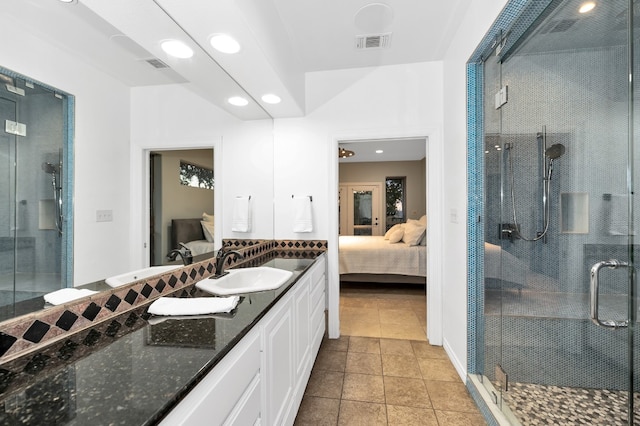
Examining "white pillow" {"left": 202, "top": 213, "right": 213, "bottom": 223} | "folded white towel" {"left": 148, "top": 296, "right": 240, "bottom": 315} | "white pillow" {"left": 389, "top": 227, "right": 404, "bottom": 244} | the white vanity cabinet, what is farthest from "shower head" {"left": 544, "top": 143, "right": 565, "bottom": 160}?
"white pillow" {"left": 389, "top": 227, "right": 404, "bottom": 244}

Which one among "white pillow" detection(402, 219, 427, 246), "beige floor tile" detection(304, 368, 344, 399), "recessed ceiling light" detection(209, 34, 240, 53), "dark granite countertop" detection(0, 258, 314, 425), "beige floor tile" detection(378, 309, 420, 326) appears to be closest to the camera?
"dark granite countertop" detection(0, 258, 314, 425)

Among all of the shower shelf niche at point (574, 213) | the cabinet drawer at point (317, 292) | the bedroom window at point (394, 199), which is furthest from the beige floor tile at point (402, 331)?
the bedroom window at point (394, 199)

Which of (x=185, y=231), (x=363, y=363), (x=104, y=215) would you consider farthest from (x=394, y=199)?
(x=104, y=215)

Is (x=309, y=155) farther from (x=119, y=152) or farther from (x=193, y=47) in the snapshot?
(x=119, y=152)

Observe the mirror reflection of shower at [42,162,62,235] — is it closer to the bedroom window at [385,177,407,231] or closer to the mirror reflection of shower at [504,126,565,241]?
the mirror reflection of shower at [504,126,565,241]

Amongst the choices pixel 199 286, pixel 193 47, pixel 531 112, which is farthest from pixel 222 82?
pixel 531 112

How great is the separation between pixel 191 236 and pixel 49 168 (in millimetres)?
841

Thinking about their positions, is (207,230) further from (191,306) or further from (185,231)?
(191,306)

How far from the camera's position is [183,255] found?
1.55 metres

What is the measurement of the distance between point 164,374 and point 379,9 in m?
2.34

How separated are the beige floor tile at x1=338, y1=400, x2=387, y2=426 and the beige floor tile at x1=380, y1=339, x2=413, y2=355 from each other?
0.73 metres

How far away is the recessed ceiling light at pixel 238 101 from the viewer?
6.88 ft

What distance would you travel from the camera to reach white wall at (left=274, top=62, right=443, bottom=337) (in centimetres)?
266

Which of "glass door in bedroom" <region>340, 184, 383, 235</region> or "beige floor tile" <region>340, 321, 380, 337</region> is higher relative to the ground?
"glass door in bedroom" <region>340, 184, 383, 235</region>
